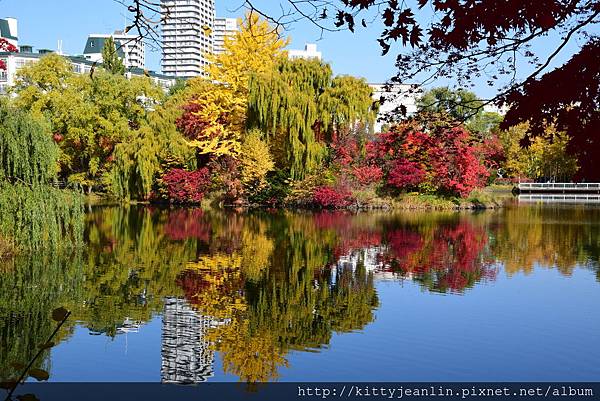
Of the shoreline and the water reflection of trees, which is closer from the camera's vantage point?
the water reflection of trees

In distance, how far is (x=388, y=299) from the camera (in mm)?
10812

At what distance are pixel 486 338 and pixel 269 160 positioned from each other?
2011 cm

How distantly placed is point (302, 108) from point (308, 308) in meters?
18.1

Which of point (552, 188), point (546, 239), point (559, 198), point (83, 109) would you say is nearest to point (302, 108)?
point (83, 109)

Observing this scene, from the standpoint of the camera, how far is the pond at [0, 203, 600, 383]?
7.42 m

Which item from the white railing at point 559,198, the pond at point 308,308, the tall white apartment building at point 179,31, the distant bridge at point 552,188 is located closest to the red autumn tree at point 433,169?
the white railing at point 559,198

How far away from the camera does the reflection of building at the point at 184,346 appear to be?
7.21 meters

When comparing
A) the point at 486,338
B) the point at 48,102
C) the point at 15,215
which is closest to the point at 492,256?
the point at 486,338

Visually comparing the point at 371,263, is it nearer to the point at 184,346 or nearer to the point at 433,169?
the point at 184,346

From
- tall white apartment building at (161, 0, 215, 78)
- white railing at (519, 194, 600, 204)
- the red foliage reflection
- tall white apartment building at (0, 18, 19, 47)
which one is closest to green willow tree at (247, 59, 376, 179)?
the red foliage reflection

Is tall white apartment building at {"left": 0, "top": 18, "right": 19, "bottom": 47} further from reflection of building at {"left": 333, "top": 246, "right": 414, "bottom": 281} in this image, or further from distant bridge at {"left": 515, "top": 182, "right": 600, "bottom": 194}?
reflection of building at {"left": 333, "top": 246, "right": 414, "bottom": 281}

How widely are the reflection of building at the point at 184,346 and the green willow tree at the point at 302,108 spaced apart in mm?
17744

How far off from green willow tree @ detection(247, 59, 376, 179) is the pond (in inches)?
376

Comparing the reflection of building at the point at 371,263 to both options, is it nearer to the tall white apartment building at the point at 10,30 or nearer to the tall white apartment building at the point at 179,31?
the tall white apartment building at the point at 179,31
